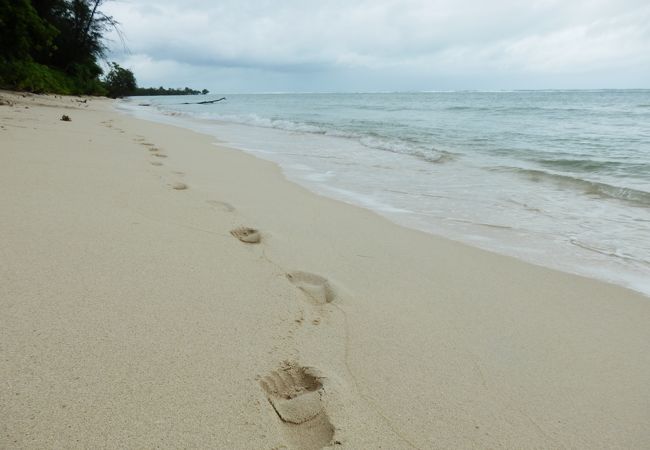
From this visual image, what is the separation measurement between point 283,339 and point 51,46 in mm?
25131

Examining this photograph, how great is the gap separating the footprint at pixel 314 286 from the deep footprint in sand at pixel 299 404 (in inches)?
23.8

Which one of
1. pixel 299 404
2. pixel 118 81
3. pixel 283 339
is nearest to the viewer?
pixel 299 404

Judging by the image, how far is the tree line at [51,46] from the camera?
1272 cm

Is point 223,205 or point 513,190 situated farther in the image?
point 513,190

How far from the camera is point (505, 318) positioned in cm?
205

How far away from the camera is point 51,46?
2066 cm

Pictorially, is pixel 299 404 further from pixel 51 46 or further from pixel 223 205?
pixel 51 46

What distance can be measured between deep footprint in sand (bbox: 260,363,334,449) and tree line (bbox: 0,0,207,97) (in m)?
15.0

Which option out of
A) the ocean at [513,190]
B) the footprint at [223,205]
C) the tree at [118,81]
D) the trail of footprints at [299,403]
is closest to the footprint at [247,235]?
the footprint at [223,205]

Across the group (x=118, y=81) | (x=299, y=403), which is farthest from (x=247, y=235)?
(x=118, y=81)

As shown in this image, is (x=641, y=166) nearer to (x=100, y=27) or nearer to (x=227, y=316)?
(x=227, y=316)

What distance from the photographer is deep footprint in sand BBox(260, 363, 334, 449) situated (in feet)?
3.88

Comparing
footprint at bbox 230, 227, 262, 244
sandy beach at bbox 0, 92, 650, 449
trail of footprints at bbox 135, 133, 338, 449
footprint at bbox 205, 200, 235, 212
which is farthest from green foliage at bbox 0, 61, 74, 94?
trail of footprints at bbox 135, 133, 338, 449

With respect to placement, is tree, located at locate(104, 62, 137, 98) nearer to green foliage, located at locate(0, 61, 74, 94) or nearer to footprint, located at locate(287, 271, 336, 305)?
green foliage, located at locate(0, 61, 74, 94)
